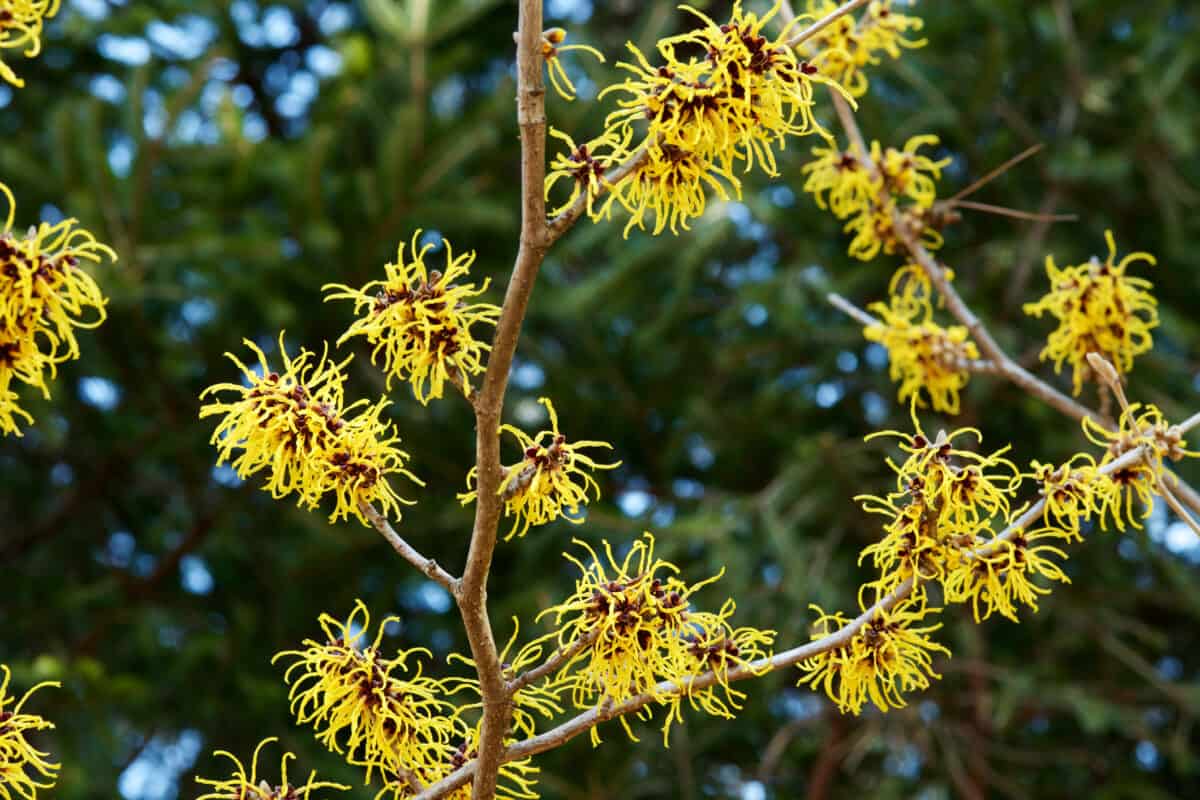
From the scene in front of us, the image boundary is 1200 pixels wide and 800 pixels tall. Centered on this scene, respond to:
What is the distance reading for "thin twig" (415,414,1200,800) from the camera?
1825 mm

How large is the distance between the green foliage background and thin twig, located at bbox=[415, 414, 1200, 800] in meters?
2.60

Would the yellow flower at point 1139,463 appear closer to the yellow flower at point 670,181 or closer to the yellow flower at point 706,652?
the yellow flower at point 706,652

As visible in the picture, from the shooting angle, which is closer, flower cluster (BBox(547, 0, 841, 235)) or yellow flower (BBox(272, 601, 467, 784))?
flower cluster (BBox(547, 0, 841, 235))

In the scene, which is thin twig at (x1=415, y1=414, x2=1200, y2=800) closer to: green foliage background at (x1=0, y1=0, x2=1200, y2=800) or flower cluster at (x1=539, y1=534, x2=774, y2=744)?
flower cluster at (x1=539, y1=534, x2=774, y2=744)

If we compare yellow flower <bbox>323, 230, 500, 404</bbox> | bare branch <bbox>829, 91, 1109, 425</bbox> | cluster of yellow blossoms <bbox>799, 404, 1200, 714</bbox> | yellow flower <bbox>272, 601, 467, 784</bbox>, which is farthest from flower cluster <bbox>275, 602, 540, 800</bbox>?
bare branch <bbox>829, 91, 1109, 425</bbox>

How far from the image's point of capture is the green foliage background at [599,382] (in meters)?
4.76

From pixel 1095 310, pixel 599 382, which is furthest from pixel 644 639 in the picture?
pixel 599 382

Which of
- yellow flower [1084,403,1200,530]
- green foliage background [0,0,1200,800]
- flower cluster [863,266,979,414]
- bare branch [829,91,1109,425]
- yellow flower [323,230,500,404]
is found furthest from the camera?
green foliage background [0,0,1200,800]

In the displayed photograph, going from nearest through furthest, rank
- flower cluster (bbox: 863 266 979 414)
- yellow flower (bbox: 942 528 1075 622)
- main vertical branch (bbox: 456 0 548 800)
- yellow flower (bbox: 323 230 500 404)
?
main vertical branch (bbox: 456 0 548 800) → yellow flower (bbox: 323 230 500 404) → yellow flower (bbox: 942 528 1075 622) → flower cluster (bbox: 863 266 979 414)

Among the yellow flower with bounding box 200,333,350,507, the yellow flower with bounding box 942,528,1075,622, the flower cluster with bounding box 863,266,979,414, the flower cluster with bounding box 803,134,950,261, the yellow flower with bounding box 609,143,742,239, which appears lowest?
the flower cluster with bounding box 863,266,979,414

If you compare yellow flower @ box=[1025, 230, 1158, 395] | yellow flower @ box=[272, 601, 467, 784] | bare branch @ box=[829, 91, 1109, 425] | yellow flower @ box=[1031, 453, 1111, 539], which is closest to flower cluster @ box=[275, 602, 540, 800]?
yellow flower @ box=[272, 601, 467, 784]

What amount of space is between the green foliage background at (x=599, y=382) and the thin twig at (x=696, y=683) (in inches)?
103

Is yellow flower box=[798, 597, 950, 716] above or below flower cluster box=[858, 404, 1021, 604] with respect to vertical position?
below

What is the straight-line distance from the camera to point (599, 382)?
5.50m
